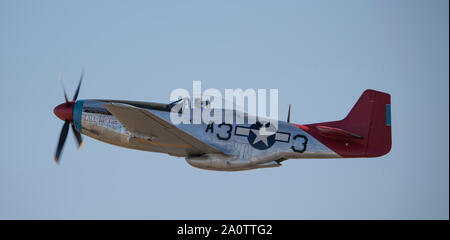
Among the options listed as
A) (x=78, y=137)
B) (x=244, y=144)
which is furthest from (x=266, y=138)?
(x=78, y=137)

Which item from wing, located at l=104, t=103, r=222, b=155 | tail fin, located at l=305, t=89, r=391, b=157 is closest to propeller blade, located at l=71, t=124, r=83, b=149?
wing, located at l=104, t=103, r=222, b=155

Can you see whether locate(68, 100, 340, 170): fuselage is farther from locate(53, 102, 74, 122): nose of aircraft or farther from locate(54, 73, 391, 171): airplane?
locate(53, 102, 74, 122): nose of aircraft

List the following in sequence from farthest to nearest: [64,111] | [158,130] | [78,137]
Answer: [78,137], [64,111], [158,130]

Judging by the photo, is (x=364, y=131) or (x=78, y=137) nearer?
(x=364, y=131)

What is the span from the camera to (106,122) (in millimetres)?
16031

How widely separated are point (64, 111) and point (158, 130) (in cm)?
323

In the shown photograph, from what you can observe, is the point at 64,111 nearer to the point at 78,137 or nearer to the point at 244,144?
the point at 78,137

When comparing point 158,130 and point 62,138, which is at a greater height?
point 62,138

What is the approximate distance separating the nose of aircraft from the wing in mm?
2272

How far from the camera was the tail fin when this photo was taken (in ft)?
49.4

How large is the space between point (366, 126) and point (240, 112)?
10.4 feet

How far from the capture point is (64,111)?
16641mm
